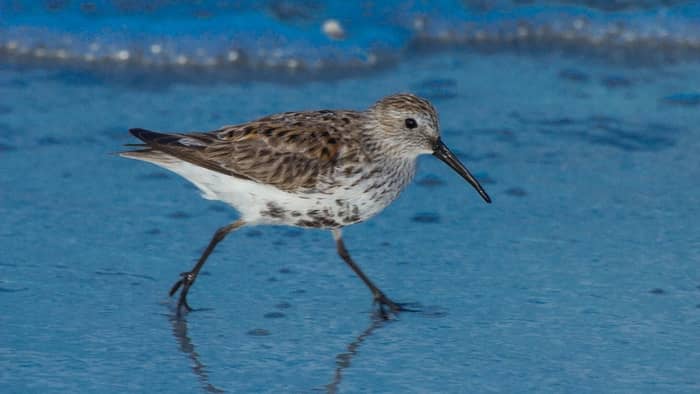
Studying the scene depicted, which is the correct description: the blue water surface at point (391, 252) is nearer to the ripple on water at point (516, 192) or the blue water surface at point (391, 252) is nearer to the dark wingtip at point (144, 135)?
the ripple on water at point (516, 192)

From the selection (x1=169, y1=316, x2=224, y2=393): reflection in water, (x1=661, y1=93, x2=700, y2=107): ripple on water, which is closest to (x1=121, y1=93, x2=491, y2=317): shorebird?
(x1=169, y1=316, x2=224, y2=393): reflection in water

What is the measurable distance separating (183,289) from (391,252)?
3.87 feet

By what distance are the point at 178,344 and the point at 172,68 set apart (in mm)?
3750

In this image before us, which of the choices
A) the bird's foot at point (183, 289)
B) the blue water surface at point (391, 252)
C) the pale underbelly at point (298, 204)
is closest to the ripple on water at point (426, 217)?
the blue water surface at point (391, 252)

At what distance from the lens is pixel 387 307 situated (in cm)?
607

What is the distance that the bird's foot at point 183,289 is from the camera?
19.7ft

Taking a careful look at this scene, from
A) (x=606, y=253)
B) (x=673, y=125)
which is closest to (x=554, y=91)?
(x=673, y=125)

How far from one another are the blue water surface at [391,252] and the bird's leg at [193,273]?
0.33ft

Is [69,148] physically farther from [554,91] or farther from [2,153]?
[554,91]

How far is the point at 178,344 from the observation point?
18.6ft

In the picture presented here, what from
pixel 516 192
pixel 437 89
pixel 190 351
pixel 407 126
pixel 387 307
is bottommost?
pixel 190 351

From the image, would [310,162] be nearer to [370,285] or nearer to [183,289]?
[370,285]

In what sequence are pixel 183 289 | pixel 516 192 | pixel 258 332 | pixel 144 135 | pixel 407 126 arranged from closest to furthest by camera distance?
1. pixel 258 332
2. pixel 183 289
3. pixel 144 135
4. pixel 407 126
5. pixel 516 192

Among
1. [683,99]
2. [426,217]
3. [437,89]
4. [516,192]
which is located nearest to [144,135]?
[426,217]
